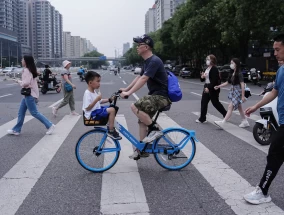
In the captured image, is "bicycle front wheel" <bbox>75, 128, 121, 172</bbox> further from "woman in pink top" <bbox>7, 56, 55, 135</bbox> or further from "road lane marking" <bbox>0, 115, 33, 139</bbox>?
"road lane marking" <bbox>0, 115, 33, 139</bbox>

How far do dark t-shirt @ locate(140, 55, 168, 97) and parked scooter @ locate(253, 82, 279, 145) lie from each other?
7.33 ft

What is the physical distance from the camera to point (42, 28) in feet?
387

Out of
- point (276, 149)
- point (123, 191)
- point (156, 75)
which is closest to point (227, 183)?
point (276, 149)

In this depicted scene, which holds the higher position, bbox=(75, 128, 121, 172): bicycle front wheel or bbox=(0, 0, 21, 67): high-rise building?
bbox=(0, 0, 21, 67): high-rise building

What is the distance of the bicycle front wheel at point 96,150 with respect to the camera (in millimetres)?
5156

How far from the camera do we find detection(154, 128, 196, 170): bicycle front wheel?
5.19 metres

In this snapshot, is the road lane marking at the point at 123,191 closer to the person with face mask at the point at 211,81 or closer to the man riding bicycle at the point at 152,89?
the man riding bicycle at the point at 152,89

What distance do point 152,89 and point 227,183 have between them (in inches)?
63.5

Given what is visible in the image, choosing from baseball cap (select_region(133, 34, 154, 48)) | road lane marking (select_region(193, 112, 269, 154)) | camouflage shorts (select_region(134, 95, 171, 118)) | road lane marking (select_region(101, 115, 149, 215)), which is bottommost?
road lane marking (select_region(101, 115, 149, 215))

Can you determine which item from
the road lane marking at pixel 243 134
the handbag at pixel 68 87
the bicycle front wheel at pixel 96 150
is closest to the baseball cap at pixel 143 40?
the bicycle front wheel at pixel 96 150

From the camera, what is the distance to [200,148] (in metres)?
6.63

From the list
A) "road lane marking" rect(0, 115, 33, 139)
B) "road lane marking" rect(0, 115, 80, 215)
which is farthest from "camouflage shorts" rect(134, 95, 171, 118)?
"road lane marking" rect(0, 115, 33, 139)

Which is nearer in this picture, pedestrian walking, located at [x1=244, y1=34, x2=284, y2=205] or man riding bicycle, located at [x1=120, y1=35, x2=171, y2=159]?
pedestrian walking, located at [x1=244, y1=34, x2=284, y2=205]

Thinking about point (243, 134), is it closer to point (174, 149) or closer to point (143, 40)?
point (174, 149)
